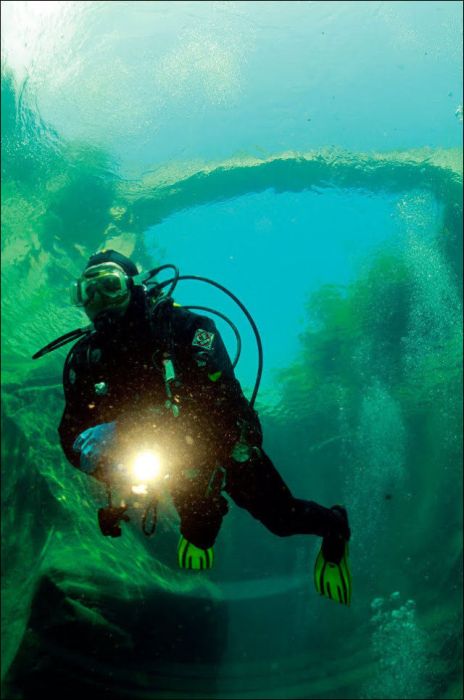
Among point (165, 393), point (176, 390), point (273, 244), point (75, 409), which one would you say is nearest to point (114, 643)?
Result: point (75, 409)

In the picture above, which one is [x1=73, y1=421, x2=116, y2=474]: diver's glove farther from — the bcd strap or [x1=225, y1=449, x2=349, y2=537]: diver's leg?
[x1=225, y1=449, x2=349, y2=537]: diver's leg

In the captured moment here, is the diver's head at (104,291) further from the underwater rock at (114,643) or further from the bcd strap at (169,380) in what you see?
the underwater rock at (114,643)

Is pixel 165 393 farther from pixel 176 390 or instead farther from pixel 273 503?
pixel 273 503

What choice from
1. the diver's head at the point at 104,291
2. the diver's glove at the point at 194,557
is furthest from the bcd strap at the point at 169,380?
the diver's glove at the point at 194,557

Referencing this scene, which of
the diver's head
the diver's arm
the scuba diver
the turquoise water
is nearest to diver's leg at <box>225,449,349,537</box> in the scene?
the scuba diver

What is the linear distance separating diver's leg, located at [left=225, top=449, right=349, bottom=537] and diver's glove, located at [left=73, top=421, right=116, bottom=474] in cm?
137

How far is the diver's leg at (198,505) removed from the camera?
3639 millimetres

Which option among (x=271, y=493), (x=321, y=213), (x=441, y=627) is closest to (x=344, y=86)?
(x=321, y=213)

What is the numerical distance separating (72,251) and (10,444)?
14.2 feet

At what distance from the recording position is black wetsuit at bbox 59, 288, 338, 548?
3.56 meters

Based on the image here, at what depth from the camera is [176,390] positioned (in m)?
3.47

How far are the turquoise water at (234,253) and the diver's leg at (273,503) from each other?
5931 millimetres

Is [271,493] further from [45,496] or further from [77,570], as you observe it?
[77,570]

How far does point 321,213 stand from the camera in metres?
11.5
